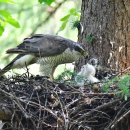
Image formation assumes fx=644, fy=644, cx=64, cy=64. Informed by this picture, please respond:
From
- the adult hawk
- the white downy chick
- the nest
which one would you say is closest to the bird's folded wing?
the adult hawk

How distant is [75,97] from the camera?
14.9 ft

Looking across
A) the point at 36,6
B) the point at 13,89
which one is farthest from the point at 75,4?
the point at 13,89

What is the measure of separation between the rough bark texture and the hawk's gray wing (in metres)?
0.19

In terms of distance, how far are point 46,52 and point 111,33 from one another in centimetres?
59

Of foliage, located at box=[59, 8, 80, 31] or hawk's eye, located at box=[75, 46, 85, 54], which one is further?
foliage, located at box=[59, 8, 80, 31]

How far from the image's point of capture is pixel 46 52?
5578 mm

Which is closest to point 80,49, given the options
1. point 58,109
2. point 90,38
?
point 90,38

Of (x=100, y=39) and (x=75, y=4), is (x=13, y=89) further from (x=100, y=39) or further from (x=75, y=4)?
(x=75, y=4)

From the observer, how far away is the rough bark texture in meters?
5.57

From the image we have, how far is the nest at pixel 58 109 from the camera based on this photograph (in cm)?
435

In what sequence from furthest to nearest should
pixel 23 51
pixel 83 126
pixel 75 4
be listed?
pixel 75 4 < pixel 23 51 < pixel 83 126

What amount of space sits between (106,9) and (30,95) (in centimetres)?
142

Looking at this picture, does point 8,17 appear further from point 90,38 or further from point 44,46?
point 90,38

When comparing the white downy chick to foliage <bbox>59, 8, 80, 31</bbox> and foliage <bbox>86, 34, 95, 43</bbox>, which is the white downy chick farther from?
foliage <bbox>59, 8, 80, 31</bbox>
